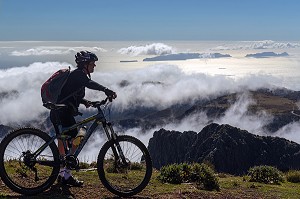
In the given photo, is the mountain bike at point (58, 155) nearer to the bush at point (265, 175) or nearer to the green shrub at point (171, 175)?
the green shrub at point (171, 175)

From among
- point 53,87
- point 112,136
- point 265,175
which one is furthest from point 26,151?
point 265,175

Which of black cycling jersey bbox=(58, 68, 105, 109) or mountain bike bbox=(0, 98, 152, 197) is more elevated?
black cycling jersey bbox=(58, 68, 105, 109)

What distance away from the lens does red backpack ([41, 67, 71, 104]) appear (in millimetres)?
9422

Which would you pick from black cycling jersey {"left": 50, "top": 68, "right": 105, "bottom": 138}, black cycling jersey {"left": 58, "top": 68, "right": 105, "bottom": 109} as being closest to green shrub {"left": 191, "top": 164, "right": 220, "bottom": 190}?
black cycling jersey {"left": 50, "top": 68, "right": 105, "bottom": 138}

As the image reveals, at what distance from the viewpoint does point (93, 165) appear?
1483cm

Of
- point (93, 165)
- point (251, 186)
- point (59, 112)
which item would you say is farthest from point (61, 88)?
point (251, 186)

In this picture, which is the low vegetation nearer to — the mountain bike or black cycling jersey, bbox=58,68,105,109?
the mountain bike

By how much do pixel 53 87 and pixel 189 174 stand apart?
5788 mm

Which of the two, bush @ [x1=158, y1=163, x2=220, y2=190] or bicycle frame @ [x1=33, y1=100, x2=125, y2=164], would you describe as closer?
bicycle frame @ [x1=33, y1=100, x2=125, y2=164]

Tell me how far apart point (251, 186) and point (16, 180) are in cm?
749

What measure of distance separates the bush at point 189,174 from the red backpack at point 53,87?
495 cm

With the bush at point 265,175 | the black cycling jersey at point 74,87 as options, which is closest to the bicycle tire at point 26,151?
the black cycling jersey at point 74,87

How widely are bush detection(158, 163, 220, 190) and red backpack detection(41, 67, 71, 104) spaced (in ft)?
16.2

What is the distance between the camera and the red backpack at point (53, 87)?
9.42 metres
